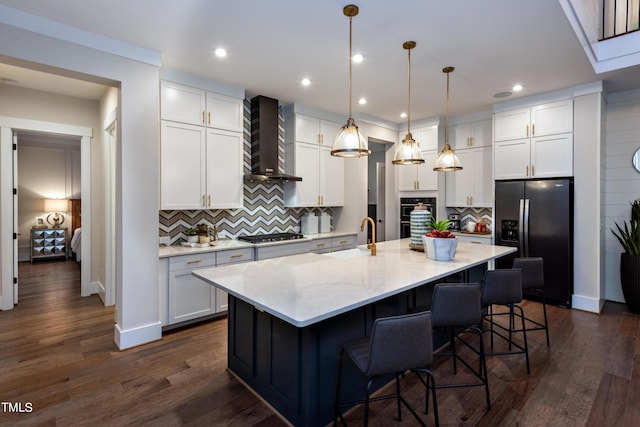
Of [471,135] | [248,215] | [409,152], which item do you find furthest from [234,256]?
[471,135]

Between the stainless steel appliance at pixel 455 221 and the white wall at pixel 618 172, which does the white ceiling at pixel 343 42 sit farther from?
the stainless steel appliance at pixel 455 221

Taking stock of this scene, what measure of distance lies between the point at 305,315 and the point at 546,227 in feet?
13.3

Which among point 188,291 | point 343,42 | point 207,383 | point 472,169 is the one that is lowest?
point 207,383

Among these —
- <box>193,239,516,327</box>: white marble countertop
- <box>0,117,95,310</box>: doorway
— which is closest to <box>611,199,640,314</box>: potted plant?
<box>193,239,516,327</box>: white marble countertop

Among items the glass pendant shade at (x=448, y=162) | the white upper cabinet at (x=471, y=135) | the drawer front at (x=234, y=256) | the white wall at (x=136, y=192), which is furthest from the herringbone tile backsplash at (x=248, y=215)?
the white upper cabinet at (x=471, y=135)

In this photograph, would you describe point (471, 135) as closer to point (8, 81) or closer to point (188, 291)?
point (188, 291)

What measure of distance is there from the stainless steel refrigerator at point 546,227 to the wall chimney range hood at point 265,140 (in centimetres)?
300

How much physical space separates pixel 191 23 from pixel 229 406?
282 centimetres

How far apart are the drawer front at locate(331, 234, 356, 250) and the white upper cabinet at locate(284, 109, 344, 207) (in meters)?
0.56

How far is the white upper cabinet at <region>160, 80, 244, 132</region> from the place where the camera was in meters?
3.48

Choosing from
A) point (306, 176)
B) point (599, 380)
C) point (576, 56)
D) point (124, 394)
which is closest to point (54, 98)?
point (306, 176)

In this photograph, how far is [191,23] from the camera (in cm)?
259

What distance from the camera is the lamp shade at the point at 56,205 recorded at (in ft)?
24.3

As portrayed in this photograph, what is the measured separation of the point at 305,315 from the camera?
150cm
